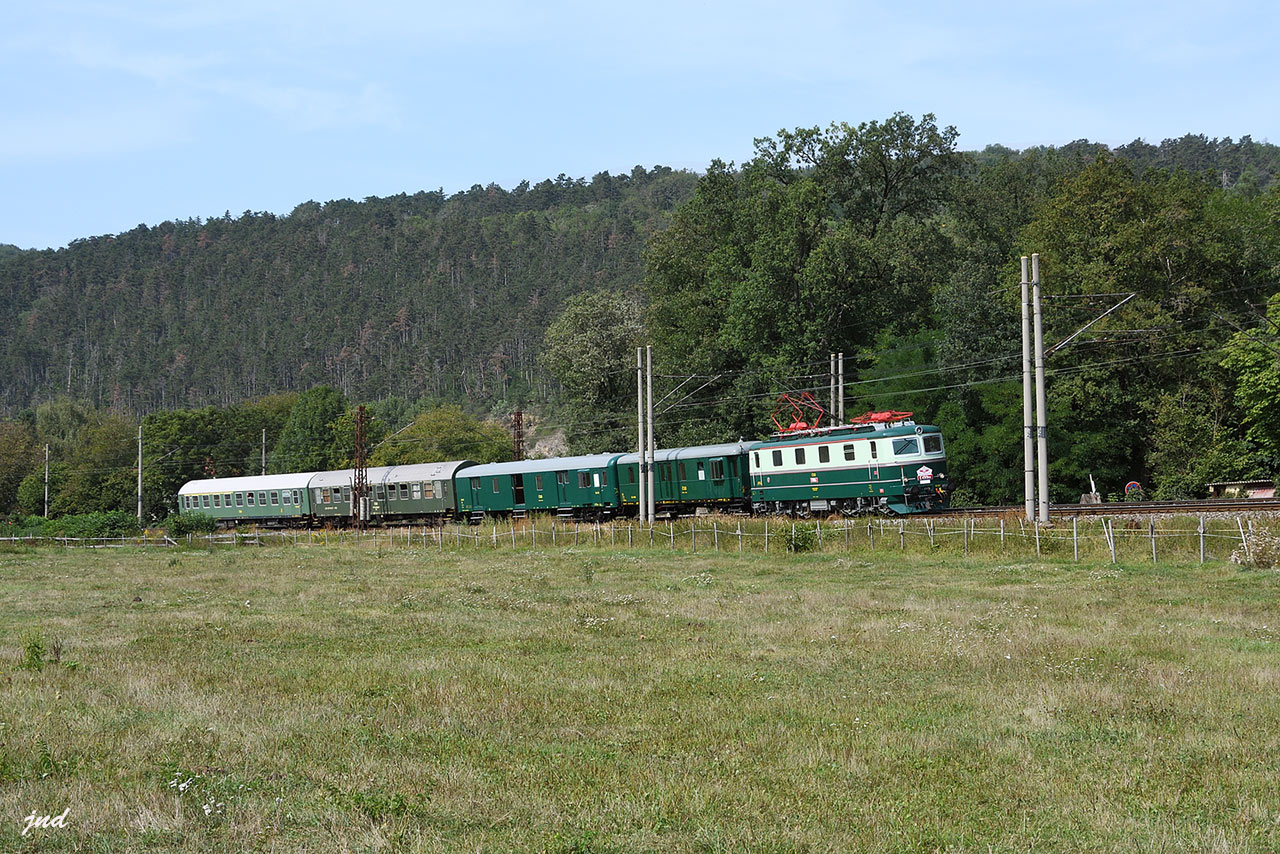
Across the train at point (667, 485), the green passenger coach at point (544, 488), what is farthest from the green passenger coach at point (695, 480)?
the green passenger coach at point (544, 488)

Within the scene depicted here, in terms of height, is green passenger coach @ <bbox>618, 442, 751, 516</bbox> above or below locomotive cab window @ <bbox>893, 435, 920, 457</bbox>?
below

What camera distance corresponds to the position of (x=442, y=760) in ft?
34.3

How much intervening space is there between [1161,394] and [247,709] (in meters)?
51.9

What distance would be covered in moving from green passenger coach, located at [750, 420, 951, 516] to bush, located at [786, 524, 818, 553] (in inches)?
368

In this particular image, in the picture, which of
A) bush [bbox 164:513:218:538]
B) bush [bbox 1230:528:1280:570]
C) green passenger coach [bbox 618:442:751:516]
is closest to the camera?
bush [bbox 1230:528:1280:570]

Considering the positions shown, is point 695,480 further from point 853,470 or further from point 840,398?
point 853,470

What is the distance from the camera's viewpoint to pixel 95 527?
6719 cm

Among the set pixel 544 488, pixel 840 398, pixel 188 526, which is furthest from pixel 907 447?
pixel 188 526

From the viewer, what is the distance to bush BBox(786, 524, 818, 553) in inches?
1428

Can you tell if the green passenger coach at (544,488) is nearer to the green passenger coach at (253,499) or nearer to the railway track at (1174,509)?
the green passenger coach at (253,499)

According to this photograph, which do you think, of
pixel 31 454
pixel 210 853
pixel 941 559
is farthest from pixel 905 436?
pixel 31 454

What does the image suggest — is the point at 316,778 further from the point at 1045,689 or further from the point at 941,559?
the point at 941,559

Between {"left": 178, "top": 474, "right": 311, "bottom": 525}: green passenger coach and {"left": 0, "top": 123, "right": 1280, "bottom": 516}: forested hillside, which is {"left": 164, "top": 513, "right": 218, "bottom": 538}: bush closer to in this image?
{"left": 178, "top": 474, "right": 311, "bottom": 525}: green passenger coach

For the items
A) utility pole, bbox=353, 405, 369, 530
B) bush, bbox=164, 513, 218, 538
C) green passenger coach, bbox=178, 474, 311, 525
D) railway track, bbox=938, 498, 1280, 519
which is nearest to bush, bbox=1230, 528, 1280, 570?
railway track, bbox=938, 498, 1280, 519
